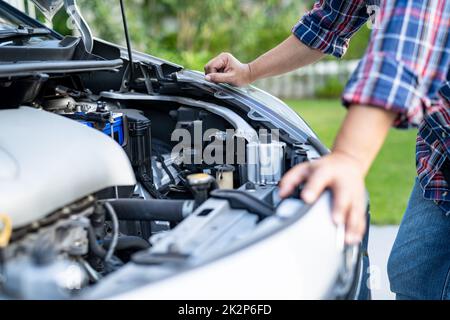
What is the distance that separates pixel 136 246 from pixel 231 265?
22.6 inches

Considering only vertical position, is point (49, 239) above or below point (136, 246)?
above

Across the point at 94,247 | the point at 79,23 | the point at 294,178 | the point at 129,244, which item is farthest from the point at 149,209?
the point at 79,23

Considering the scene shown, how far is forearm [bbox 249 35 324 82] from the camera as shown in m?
2.22

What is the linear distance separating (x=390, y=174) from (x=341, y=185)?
4819mm

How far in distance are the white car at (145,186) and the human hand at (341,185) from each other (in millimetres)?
53

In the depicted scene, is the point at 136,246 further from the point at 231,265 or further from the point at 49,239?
the point at 231,265

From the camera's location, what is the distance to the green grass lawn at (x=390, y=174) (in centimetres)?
462

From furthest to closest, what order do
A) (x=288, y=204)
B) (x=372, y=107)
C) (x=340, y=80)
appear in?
(x=340, y=80), (x=288, y=204), (x=372, y=107)

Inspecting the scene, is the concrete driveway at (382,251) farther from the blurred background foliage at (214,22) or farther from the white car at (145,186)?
the blurred background foliage at (214,22)
